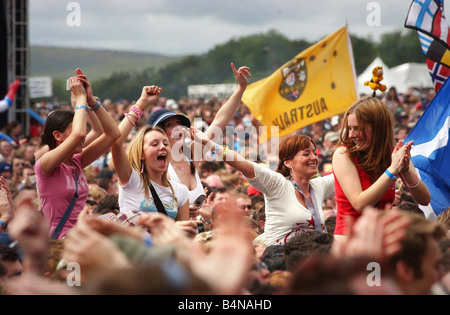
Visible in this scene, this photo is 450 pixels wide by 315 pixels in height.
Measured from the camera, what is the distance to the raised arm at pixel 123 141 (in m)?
4.09

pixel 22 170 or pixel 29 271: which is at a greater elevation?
pixel 22 170

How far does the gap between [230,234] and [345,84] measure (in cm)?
765

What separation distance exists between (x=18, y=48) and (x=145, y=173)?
11836 mm

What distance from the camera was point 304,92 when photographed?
9.20 m

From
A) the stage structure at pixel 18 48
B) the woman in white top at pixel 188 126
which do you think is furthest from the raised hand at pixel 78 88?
the stage structure at pixel 18 48

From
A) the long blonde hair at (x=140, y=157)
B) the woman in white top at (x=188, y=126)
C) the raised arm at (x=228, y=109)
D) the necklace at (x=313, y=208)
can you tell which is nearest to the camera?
the long blonde hair at (x=140, y=157)

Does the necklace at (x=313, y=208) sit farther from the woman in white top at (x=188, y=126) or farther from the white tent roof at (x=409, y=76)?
the white tent roof at (x=409, y=76)

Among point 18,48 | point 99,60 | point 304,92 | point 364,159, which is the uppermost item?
point 99,60

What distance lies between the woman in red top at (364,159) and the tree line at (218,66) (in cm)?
2429

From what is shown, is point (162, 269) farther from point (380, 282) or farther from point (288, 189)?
point (288, 189)

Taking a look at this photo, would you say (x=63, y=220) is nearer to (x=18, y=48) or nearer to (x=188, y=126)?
(x=188, y=126)

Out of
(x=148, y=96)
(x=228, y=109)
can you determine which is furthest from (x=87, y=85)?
(x=228, y=109)
